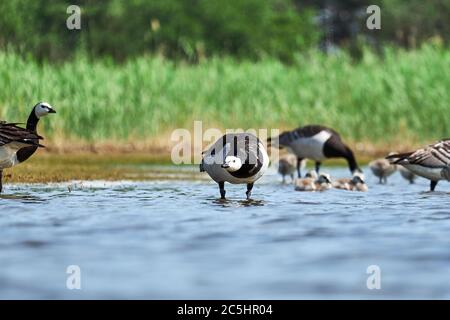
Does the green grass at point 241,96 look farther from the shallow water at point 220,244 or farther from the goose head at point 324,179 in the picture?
the shallow water at point 220,244

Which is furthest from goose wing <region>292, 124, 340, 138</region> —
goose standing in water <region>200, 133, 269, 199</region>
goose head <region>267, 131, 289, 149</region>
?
goose standing in water <region>200, 133, 269, 199</region>

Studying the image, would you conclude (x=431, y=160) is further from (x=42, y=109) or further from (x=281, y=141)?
(x=42, y=109)

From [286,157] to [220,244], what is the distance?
1077cm

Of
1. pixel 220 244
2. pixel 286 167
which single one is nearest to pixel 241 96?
pixel 286 167

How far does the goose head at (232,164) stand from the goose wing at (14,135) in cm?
306

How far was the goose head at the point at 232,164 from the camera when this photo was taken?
1334cm

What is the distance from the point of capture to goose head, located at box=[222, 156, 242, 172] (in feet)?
43.8

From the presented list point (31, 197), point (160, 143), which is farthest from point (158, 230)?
point (160, 143)

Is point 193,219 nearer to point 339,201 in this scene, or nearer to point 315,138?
point 339,201

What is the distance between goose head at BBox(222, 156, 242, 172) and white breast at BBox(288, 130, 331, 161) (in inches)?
250

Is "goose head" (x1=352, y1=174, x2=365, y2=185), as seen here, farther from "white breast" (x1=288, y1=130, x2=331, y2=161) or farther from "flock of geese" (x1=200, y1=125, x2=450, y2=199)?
"white breast" (x1=288, y1=130, x2=331, y2=161)

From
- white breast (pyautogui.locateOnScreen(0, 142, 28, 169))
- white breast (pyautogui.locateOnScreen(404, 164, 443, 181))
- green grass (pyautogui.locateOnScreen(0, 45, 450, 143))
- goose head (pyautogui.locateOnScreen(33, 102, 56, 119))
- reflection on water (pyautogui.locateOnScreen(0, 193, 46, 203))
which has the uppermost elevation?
green grass (pyautogui.locateOnScreen(0, 45, 450, 143))

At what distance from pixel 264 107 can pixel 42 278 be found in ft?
58.2

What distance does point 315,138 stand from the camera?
64.8ft
